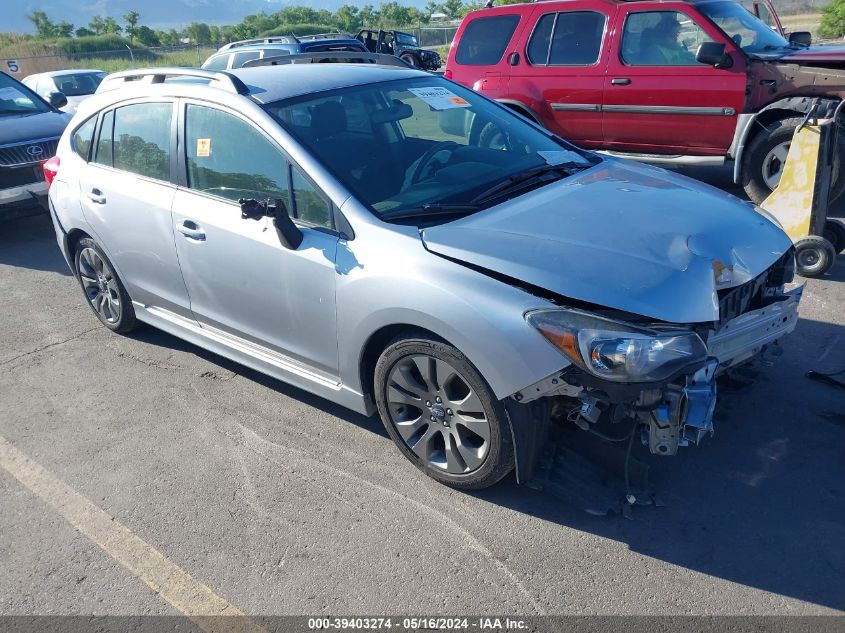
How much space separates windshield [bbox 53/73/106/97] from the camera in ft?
48.5

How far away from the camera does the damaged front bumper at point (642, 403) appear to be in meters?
2.70

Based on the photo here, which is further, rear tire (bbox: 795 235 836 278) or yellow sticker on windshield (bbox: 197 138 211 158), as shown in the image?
rear tire (bbox: 795 235 836 278)

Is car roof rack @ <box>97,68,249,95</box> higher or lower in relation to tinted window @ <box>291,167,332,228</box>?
higher

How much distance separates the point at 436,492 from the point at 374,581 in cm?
60

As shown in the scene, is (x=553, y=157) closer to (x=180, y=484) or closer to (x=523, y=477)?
(x=523, y=477)

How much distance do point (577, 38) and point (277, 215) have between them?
5.80 metres

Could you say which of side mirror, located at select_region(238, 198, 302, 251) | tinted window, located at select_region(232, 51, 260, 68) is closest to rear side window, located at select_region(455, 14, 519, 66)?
side mirror, located at select_region(238, 198, 302, 251)

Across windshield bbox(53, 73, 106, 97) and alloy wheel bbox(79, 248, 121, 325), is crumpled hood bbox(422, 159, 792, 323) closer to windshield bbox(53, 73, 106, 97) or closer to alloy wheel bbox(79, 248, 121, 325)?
alloy wheel bbox(79, 248, 121, 325)

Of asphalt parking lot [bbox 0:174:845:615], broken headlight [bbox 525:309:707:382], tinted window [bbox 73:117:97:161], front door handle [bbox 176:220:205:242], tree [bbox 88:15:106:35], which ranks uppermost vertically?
tree [bbox 88:15:106:35]

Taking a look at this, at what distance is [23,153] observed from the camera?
774 centimetres

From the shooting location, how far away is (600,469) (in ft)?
10.1

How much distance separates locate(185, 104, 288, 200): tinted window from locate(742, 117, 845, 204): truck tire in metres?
5.03

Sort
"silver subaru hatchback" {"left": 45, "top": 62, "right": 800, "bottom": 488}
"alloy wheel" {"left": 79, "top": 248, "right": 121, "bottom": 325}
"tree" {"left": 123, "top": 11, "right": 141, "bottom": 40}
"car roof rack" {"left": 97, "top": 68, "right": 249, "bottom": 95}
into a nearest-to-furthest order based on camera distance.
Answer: "silver subaru hatchback" {"left": 45, "top": 62, "right": 800, "bottom": 488} → "car roof rack" {"left": 97, "top": 68, "right": 249, "bottom": 95} → "alloy wheel" {"left": 79, "top": 248, "right": 121, "bottom": 325} → "tree" {"left": 123, "top": 11, "right": 141, "bottom": 40}

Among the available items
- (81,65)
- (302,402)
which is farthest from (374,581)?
(81,65)
